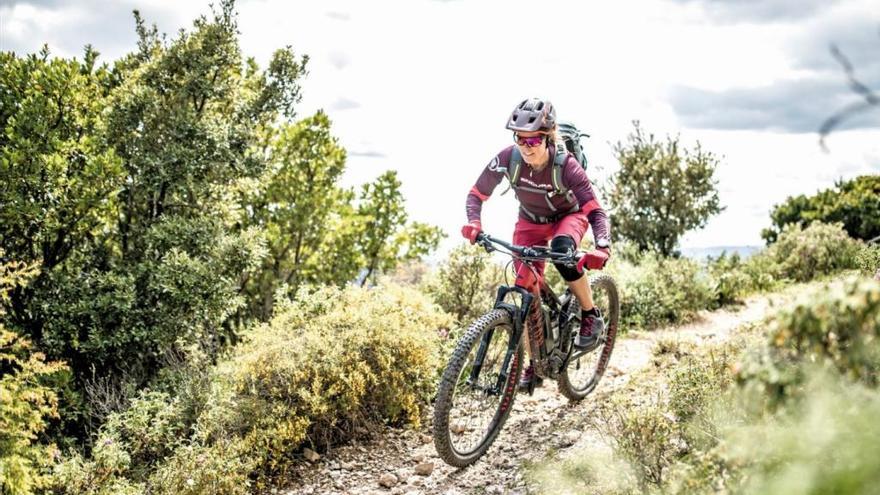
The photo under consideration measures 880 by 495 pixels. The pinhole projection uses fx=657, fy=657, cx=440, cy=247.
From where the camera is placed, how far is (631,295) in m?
10.9

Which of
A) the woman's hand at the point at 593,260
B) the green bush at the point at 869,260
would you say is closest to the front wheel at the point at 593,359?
the woman's hand at the point at 593,260

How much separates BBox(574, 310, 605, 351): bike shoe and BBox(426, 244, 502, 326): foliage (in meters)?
3.54

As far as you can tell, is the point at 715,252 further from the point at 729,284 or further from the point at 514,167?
the point at 514,167

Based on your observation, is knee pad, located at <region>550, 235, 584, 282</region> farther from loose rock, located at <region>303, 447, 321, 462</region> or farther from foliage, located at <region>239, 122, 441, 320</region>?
foliage, located at <region>239, 122, 441, 320</region>

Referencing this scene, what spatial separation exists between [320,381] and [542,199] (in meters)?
2.61

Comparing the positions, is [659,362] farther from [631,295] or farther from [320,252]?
[320,252]

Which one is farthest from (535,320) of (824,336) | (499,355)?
(824,336)

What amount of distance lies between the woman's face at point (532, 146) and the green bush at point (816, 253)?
10106 mm

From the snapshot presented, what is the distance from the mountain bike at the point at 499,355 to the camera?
16.1 feet

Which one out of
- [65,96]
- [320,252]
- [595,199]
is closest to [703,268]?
[320,252]

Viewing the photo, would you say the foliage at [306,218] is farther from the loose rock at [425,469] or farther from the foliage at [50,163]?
the loose rock at [425,469]

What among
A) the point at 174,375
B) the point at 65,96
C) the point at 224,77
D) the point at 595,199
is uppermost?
the point at 224,77

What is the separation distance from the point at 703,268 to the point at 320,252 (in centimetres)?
736

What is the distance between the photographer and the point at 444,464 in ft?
18.6
